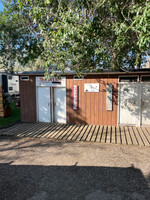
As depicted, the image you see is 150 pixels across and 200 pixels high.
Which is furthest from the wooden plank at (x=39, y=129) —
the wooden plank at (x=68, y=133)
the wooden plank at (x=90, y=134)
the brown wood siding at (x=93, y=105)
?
the wooden plank at (x=90, y=134)

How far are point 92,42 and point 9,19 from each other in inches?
331

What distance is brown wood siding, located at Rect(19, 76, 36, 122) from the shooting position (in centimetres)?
886

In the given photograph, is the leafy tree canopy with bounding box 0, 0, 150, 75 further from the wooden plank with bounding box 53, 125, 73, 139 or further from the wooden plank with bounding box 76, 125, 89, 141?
the wooden plank with bounding box 53, 125, 73, 139

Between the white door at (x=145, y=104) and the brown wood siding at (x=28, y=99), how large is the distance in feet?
19.8

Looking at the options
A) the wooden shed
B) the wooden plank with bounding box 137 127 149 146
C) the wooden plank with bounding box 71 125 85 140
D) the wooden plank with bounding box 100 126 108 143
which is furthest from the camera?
the wooden shed

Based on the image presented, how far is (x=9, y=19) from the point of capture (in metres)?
11.0

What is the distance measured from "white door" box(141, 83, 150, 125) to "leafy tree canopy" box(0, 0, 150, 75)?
144 centimetres

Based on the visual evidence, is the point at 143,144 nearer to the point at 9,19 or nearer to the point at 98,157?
the point at 98,157

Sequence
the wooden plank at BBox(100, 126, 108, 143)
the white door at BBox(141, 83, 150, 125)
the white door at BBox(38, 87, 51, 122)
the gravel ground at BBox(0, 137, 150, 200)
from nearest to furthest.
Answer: the gravel ground at BBox(0, 137, 150, 200) → the wooden plank at BBox(100, 126, 108, 143) → the white door at BBox(141, 83, 150, 125) → the white door at BBox(38, 87, 51, 122)

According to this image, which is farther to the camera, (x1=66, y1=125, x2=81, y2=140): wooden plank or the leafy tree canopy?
(x1=66, y1=125, x2=81, y2=140): wooden plank

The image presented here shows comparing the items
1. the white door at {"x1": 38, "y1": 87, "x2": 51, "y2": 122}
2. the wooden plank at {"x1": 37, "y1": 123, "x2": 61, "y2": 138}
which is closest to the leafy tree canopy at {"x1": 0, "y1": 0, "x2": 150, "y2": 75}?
the white door at {"x1": 38, "y1": 87, "x2": 51, "y2": 122}

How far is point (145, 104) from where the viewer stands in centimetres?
764

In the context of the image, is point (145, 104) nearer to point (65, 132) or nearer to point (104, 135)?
Answer: point (104, 135)

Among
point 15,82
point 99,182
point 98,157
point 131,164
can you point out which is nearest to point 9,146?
point 98,157
